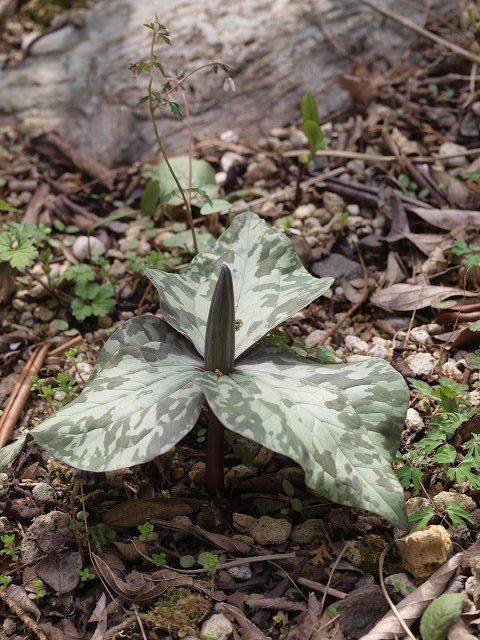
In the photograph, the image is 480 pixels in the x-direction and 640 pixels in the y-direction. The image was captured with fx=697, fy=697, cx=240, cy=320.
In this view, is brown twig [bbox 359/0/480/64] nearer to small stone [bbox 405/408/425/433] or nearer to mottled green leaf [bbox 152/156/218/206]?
mottled green leaf [bbox 152/156/218/206]

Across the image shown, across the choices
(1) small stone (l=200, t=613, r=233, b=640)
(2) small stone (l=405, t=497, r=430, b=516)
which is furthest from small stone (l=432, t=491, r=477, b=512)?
(1) small stone (l=200, t=613, r=233, b=640)

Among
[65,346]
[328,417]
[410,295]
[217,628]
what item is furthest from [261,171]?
[217,628]

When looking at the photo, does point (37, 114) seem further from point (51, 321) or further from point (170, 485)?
point (170, 485)

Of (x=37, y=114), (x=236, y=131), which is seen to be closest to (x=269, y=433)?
(x=236, y=131)

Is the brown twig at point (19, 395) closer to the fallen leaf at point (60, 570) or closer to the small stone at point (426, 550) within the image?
the fallen leaf at point (60, 570)

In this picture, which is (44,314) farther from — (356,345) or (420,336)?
(420,336)

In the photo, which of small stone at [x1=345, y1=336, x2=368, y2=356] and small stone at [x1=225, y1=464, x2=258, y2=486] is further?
small stone at [x1=345, y1=336, x2=368, y2=356]

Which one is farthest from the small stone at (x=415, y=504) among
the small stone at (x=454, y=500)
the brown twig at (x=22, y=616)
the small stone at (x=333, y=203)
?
the small stone at (x=333, y=203)
